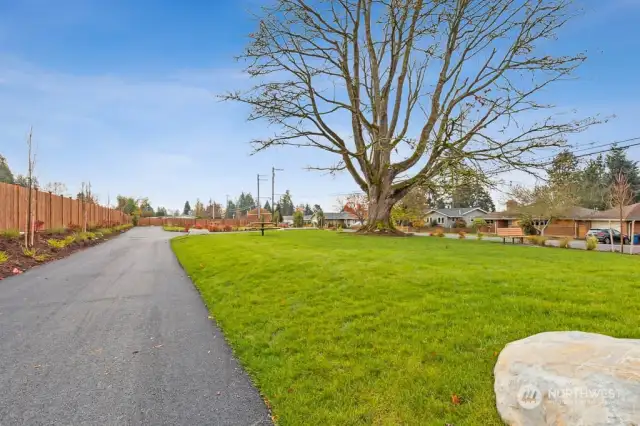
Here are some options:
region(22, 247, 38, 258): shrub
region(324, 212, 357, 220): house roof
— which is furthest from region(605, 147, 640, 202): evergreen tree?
region(22, 247, 38, 258): shrub

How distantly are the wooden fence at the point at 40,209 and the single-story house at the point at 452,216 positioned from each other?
52033 millimetres

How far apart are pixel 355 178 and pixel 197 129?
8301 millimetres

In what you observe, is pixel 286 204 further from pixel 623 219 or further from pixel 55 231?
pixel 55 231

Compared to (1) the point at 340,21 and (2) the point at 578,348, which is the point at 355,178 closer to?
(1) the point at 340,21

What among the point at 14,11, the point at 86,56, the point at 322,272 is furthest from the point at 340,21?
the point at 322,272

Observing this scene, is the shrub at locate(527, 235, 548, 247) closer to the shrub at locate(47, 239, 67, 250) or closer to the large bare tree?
the large bare tree

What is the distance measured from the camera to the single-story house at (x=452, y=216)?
193ft

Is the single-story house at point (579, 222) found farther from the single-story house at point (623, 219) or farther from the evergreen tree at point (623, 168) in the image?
the evergreen tree at point (623, 168)


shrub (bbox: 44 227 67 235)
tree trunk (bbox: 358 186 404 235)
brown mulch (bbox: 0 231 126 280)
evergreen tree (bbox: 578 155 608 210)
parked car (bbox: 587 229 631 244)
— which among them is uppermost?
evergreen tree (bbox: 578 155 608 210)

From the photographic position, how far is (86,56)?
11.5m

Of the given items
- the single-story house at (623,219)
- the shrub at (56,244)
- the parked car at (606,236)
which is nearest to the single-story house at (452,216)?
the single-story house at (623,219)

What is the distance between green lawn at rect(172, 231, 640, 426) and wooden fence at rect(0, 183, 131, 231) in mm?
11539

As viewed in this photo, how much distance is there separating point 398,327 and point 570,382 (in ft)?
6.57

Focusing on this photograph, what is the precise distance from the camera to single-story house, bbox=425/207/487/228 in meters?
58.8
